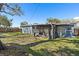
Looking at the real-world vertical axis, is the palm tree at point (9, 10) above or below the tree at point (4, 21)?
above

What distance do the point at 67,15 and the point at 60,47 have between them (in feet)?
1.55

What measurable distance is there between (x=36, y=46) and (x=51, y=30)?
0.32 metres

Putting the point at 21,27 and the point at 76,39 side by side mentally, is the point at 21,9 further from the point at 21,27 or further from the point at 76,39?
the point at 76,39

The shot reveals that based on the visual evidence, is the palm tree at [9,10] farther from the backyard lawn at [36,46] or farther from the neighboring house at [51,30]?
Answer: the neighboring house at [51,30]

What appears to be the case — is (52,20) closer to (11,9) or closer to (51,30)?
(51,30)

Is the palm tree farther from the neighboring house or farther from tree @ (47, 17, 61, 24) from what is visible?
tree @ (47, 17, 61, 24)

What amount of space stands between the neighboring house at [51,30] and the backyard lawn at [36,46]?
2.5 inches

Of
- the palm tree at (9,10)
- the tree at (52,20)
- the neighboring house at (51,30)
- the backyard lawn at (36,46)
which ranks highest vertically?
the palm tree at (9,10)

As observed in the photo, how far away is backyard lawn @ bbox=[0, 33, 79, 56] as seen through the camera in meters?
3.77

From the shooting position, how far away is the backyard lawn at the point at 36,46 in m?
3.77

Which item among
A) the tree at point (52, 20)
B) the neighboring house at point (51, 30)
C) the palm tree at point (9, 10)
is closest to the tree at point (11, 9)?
the palm tree at point (9, 10)

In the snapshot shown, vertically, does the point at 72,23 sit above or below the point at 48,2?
below

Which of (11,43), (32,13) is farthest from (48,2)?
(11,43)

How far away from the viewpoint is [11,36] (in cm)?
382
